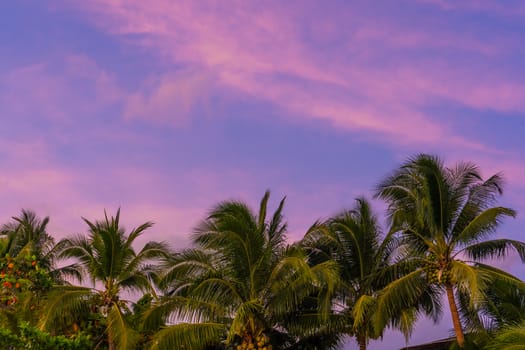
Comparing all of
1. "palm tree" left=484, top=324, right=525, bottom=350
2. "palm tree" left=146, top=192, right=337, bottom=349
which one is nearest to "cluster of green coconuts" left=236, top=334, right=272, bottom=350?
"palm tree" left=146, top=192, right=337, bottom=349

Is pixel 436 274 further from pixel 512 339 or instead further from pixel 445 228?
pixel 512 339

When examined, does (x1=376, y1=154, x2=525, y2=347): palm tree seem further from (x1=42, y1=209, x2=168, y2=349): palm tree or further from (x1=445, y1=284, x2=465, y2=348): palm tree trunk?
(x1=42, y1=209, x2=168, y2=349): palm tree

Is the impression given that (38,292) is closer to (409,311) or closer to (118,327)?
(118,327)

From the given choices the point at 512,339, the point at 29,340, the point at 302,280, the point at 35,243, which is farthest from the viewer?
the point at 35,243

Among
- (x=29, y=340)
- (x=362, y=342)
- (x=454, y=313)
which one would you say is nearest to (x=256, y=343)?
(x=362, y=342)

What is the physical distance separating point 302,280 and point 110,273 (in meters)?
7.42

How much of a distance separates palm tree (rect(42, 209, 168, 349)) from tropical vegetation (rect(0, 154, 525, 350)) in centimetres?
5

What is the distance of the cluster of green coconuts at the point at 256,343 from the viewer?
826 inches

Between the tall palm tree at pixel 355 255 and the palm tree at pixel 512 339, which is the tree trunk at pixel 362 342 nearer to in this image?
the tall palm tree at pixel 355 255

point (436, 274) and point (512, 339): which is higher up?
point (436, 274)

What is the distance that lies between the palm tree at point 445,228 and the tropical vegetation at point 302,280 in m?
0.03

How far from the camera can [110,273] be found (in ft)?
78.9

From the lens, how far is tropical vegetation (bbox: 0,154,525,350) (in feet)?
68.9

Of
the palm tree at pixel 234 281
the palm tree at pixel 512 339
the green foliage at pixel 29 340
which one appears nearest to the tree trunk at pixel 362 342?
the palm tree at pixel 234 281
